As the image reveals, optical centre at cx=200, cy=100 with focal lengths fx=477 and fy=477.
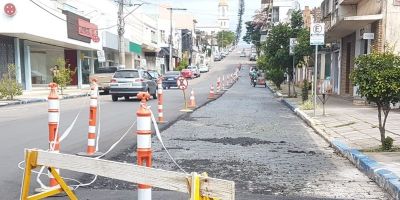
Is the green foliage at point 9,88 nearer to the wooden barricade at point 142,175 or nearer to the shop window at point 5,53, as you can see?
the shop window at point 5,53

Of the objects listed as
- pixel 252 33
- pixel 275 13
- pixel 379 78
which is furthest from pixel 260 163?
pixel 252 33

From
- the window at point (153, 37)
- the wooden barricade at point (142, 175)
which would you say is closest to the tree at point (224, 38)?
the window at point (153, 37)

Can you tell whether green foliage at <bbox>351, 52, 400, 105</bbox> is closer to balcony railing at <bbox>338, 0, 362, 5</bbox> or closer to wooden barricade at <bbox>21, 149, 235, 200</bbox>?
A: wooden barricade at <bbox>21, 149, 235, 200</bbox>

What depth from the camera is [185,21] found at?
120062 mm

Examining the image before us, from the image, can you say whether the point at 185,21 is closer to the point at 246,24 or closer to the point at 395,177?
the point at 246,24

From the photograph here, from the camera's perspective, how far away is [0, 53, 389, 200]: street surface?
20.5ft

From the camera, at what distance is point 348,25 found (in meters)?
21.2

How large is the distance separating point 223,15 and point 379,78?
7614 inches

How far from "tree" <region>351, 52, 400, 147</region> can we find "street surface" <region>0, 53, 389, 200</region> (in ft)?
4.30

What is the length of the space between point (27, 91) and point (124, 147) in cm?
2398

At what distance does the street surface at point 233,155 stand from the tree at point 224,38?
161268 mm

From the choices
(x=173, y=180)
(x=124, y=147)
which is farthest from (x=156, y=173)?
(x=124, y=147)

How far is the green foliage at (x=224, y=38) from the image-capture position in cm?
17475

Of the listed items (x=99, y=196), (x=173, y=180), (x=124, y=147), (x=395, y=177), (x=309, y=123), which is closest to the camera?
(x=173, y=180)
